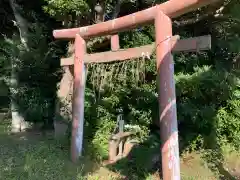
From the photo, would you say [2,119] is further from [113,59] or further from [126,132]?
[113,59]

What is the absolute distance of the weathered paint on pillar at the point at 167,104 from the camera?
436cm

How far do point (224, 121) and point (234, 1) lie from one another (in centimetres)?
260

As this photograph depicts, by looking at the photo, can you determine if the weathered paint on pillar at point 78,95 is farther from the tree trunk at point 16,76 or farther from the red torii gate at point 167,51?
the tree trunk at point 16,76

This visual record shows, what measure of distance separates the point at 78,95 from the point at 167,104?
2.31 metres

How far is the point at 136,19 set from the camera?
495 cm

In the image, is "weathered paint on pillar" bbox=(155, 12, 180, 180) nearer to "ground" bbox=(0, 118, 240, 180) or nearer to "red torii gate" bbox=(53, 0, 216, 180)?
"red torii gate" bbox=(53, 0, 216, 180)

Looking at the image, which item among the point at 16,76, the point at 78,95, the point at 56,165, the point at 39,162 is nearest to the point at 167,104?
the point at 78,95

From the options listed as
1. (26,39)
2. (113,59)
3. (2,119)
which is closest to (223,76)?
(113,59)

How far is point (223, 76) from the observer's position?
24.0 ft

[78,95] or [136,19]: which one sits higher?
[136,19]

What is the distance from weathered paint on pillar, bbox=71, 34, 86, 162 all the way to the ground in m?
0.28

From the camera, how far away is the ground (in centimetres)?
536

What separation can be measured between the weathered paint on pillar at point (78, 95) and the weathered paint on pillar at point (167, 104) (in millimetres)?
2129

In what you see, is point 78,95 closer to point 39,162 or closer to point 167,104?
point 39,162
